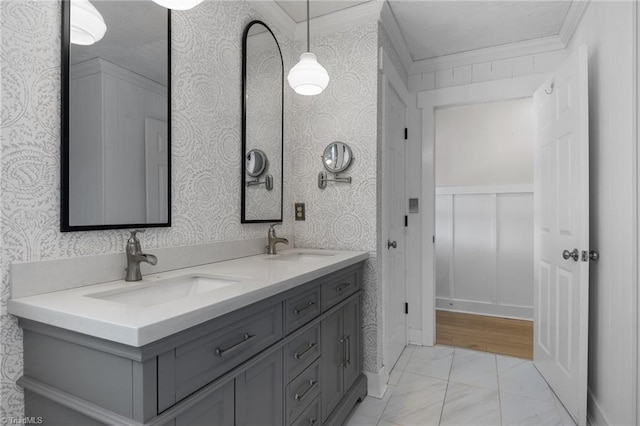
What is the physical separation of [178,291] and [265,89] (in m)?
1.36

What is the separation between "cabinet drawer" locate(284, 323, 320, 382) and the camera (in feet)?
4.50

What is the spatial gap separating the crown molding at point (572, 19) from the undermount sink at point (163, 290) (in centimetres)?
255

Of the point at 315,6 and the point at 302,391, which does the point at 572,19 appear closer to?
the point at 315,6

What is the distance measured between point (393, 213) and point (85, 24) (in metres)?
2.09

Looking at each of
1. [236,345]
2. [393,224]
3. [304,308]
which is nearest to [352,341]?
[304,308]

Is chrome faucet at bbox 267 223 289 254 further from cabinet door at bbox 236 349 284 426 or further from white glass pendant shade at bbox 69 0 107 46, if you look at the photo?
white glass pendant shade at bbox 69 0 107 46

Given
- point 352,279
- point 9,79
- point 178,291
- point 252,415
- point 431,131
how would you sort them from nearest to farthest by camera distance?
point 9,79 → point 252,415 → point 178,291 → point 352,279 → point 431,131

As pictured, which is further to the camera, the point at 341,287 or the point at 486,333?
the point at 486,333

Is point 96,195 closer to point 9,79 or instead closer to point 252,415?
point 9,79

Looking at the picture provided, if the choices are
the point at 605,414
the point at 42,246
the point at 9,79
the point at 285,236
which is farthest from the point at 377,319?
the point at 9,79

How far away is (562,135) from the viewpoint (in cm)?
208

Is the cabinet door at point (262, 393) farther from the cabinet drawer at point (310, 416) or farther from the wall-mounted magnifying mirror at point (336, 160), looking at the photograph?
the wall-mounted magnifying mirror at point (336, 160)

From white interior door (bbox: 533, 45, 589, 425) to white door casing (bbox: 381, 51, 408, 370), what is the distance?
0.97 meters

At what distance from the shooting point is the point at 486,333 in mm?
3266
